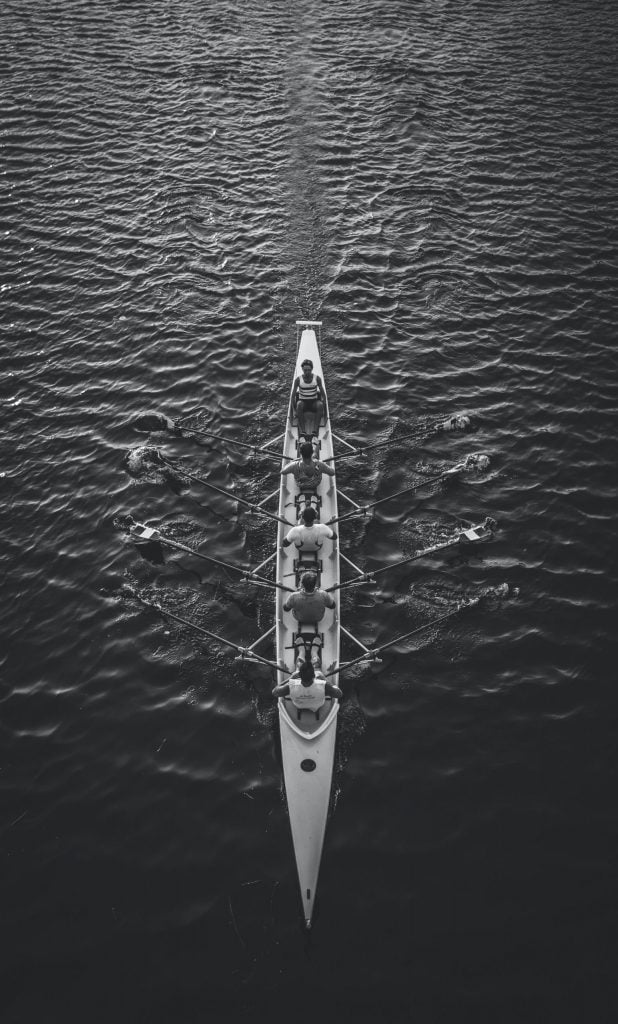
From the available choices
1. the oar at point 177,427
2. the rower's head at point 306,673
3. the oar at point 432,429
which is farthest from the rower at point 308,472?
the rower's head at point 306,673

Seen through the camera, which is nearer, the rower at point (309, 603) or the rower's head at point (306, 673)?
the rower's head at point (306, 673)

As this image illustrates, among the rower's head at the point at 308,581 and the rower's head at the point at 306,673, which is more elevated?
the rower's head at the point at 308,581

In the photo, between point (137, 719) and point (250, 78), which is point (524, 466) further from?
point (250, 78)

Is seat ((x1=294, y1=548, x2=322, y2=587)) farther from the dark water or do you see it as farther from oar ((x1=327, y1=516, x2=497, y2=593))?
the dark water

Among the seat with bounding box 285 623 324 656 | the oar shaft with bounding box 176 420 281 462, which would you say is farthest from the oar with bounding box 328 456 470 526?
the seat with bounding box 285 623 324 656

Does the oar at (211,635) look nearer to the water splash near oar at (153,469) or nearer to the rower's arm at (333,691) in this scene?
the rower's arm at (333,691)

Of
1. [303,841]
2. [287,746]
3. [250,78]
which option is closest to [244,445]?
[287,746]

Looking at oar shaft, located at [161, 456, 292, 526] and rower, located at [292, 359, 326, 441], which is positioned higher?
rower, located at [292, 359, 326, 441]
